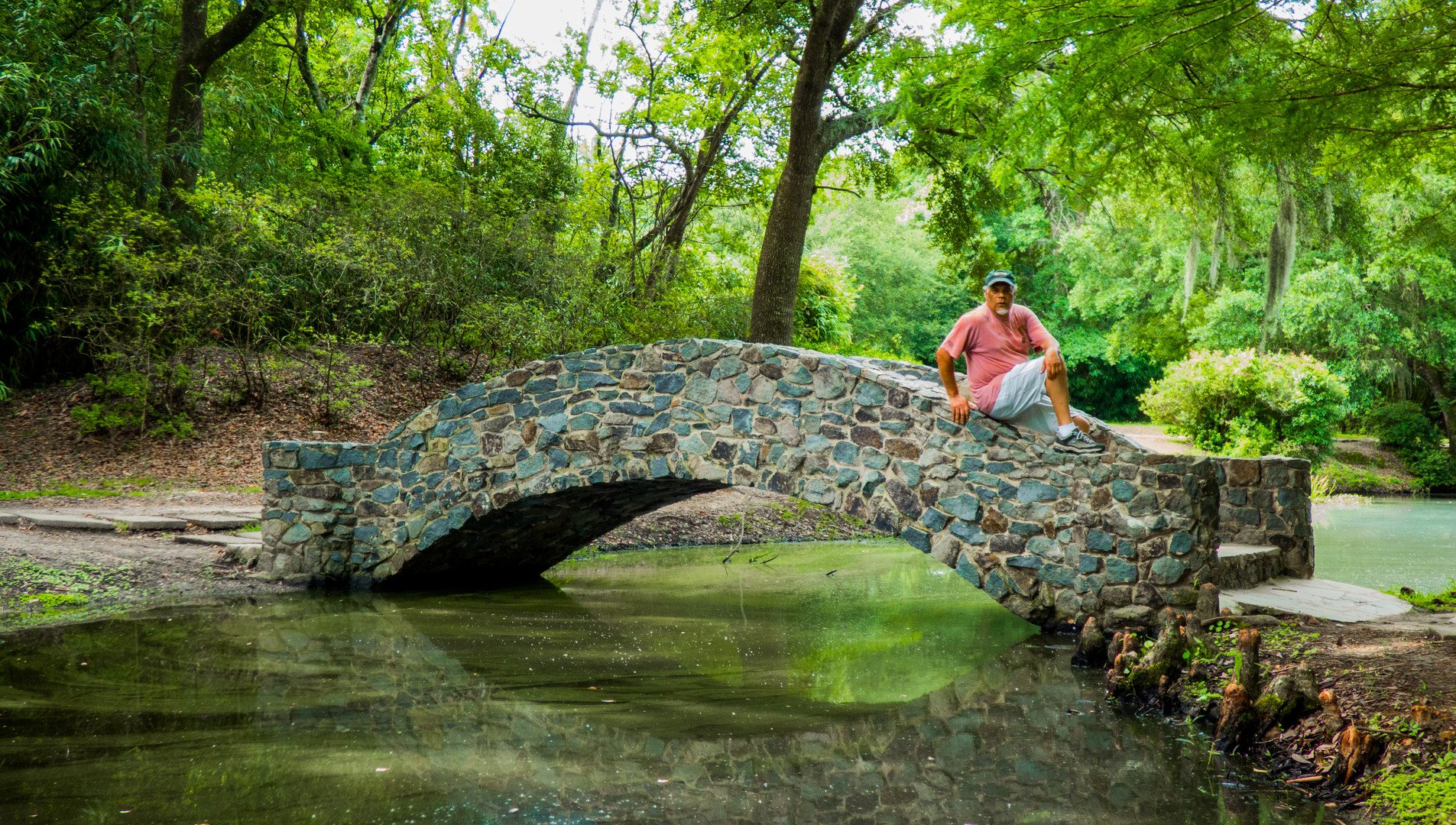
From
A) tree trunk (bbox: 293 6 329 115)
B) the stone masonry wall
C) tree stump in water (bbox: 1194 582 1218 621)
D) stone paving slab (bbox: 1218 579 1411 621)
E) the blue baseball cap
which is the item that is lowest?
stone paving slab (bbox: 1218 579 1411 621)

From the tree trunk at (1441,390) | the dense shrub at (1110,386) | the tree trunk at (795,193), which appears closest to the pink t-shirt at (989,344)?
the tree trunk at (795,193)

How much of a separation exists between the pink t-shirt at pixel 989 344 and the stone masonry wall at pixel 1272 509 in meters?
1.79

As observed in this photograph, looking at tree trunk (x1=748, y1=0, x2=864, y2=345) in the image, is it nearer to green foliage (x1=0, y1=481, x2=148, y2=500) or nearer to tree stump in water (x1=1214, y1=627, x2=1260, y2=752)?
green foliage (x1=0, y1=481, x2=148, y2=500)

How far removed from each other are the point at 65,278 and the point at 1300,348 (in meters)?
20.2

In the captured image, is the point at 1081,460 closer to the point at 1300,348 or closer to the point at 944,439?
the point at 944,439

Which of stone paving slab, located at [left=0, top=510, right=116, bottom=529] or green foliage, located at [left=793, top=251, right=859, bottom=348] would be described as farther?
green foliage, located at [left=793, top=251, right=859, bottom=348]

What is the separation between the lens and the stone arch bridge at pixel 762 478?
224 inches

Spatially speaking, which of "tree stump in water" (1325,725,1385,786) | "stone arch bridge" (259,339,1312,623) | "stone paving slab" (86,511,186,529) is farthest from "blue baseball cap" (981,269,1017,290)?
"stone paving slab" (86,511,186,529)

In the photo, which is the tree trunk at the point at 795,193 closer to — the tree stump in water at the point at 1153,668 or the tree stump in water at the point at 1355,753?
the tree stump in water at the point at 1153,668

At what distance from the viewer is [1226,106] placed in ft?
16.9

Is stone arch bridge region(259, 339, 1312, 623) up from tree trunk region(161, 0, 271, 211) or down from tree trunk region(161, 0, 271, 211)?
down

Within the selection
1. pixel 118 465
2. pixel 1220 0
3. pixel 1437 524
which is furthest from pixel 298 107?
pixel 1437 524

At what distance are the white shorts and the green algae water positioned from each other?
1.34 meters

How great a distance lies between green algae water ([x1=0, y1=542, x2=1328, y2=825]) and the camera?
333cm
